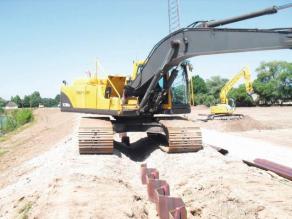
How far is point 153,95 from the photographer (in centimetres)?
1209

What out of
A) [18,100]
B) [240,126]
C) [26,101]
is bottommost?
[240,126]

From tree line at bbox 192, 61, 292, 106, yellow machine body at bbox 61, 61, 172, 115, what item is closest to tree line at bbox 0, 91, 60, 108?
tree line at bbox 192, 61, 292, 106

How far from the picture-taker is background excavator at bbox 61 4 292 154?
32.8 ft

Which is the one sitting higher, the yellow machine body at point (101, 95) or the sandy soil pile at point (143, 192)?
the yellow machine body at point (101, 95)

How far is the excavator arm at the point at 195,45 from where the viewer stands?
802cm

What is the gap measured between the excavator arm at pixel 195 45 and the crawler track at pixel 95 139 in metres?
1.44

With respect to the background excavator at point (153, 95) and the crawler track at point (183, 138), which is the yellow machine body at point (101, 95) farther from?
the crawler track at point (183, 138)

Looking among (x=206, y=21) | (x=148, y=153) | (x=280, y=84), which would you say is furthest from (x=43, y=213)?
(x=280, y=84)

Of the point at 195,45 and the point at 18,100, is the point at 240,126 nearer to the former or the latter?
the point at 195,45

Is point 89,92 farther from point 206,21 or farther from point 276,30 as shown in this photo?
point 276,30

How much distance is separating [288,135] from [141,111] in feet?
40.5

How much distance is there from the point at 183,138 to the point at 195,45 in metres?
2.84

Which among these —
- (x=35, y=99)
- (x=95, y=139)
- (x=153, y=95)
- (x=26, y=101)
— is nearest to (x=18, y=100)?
(x=26, y=101)

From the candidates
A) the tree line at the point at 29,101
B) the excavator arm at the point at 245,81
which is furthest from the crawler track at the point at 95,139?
the tree line at the point at 29,101
